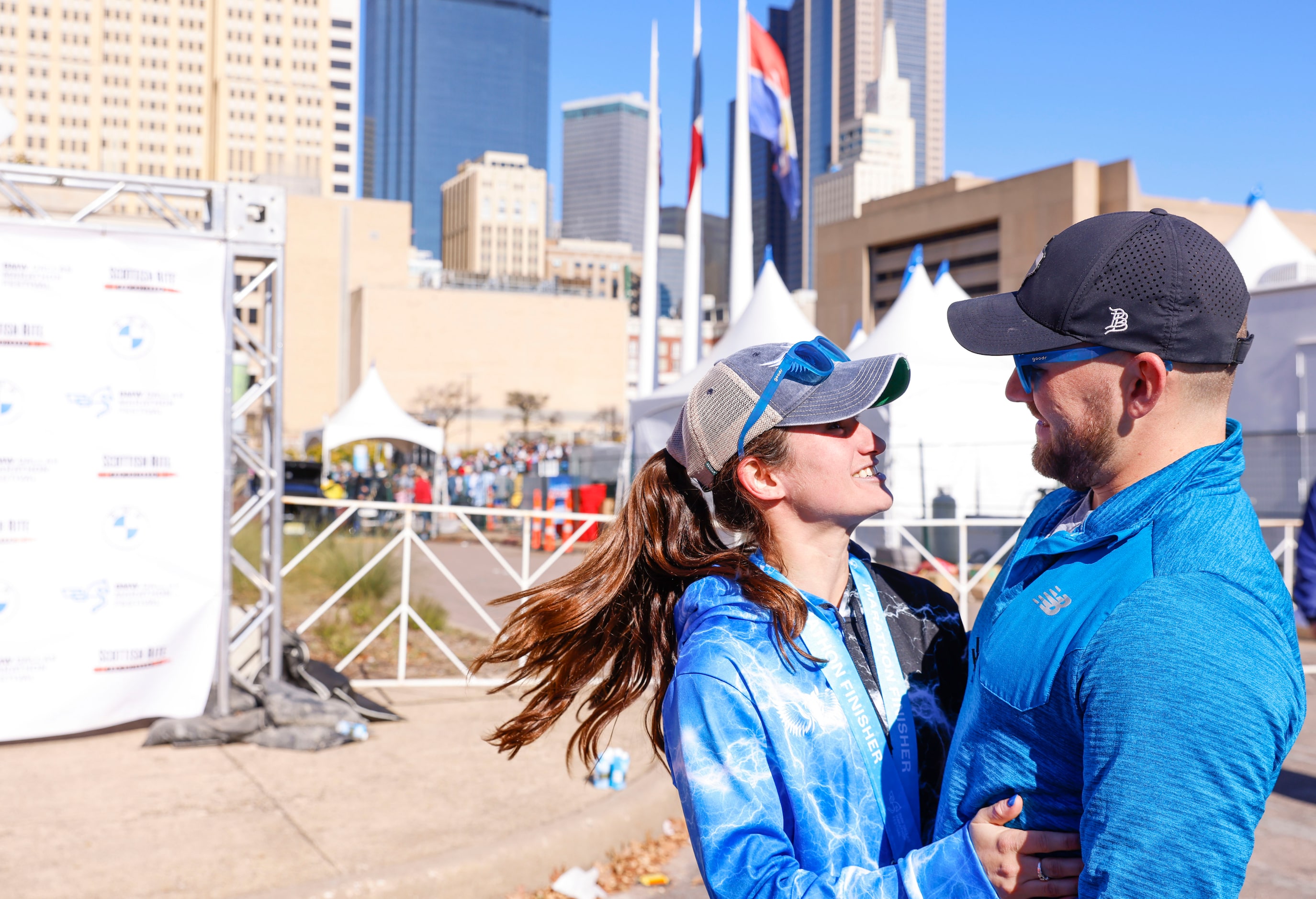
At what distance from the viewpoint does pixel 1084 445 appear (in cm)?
134

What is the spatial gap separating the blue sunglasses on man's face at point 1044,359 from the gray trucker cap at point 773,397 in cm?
35

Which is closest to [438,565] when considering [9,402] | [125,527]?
[125,527]

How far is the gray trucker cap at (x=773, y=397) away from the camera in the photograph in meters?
1.80

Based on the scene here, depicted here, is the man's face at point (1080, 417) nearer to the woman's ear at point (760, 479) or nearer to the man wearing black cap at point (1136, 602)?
the man wearing black cap at point (1136, 602)

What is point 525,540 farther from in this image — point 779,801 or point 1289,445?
point 1289,445

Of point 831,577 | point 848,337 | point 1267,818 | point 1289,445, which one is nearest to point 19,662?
point 831,577

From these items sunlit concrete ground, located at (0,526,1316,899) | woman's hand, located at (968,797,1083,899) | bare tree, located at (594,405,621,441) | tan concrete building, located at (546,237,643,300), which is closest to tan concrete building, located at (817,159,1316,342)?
bare tree, located at (594,405,621,441)

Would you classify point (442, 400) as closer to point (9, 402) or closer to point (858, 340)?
point (858, 340)

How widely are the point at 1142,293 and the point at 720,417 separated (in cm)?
79

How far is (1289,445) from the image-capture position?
42.3ft

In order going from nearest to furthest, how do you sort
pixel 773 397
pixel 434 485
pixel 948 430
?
1. pixel 773 397
2. pixel 948 430
3. pixel 434 485

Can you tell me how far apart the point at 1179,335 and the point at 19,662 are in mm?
6550

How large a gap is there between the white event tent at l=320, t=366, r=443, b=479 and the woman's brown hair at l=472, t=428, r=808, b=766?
2489 cm

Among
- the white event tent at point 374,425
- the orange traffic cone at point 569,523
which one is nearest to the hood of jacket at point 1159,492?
the orange traffic cone at point 569,523
